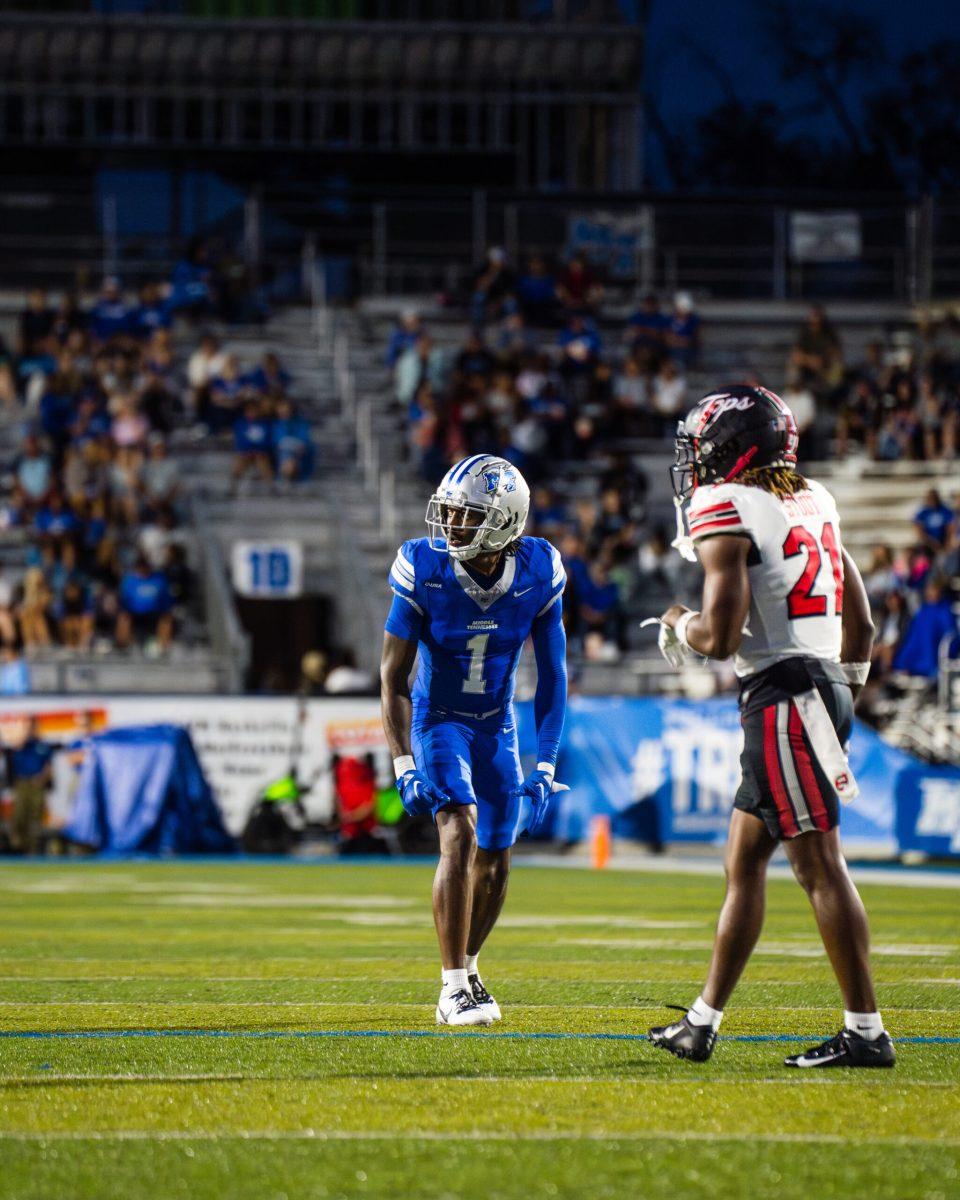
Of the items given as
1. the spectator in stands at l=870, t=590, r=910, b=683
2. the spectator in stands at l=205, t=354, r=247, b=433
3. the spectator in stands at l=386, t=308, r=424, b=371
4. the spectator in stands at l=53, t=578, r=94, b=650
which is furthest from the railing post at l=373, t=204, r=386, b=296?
the spectator in stands at l=870, t=590, r=910, b=683

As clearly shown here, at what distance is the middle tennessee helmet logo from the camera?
24.2 ft

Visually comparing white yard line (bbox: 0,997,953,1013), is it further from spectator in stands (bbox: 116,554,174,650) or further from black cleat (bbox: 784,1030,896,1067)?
spectator in stands (bbox: 116,554,174,650)

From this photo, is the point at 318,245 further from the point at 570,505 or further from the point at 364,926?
the point at 364,926

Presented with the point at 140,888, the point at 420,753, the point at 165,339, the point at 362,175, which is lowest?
the point at 140,888

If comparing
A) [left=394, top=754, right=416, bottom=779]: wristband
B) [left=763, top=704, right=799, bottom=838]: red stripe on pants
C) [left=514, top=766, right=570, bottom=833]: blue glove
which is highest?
[left=763, top=704, right=799, bottom=838]: red stripe on pants

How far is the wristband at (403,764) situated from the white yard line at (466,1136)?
232 centimetres

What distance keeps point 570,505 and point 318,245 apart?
7.97 meters

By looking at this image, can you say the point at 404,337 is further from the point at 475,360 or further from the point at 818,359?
the point at 818,359

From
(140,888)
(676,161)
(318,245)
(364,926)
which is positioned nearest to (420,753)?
(364,926)

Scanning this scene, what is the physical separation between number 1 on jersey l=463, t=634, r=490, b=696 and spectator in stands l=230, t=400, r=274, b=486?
17213 mm

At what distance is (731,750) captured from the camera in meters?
18.8

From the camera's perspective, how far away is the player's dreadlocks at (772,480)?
20.0 ft

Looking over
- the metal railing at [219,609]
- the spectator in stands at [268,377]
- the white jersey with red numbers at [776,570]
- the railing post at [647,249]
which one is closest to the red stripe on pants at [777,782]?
the white jersey with red numbers at [776,570]

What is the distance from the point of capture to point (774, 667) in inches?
237
